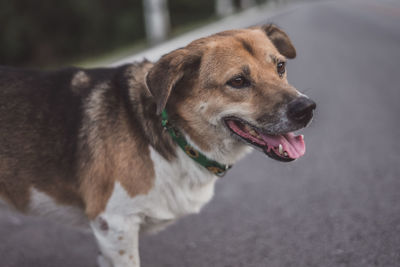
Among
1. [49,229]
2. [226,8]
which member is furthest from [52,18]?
[49,229]

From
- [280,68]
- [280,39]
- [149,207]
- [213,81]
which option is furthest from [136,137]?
[280,39]

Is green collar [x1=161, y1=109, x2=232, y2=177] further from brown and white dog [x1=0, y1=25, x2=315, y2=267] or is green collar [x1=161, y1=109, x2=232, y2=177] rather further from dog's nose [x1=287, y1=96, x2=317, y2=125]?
dog's nose [x1=287, y1=96, x2=317, y2=125]

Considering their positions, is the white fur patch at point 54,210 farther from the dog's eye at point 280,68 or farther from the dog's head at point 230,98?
the dog's eye at point 280,68

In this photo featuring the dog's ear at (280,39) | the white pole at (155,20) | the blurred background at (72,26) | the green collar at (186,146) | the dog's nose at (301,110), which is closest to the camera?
the dog's nose at (301,110)

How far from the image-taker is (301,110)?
263 centimetres

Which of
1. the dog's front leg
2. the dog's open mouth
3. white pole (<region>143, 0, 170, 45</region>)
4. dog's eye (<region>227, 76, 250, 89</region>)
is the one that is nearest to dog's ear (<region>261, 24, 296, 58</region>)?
dog's eye (<region>227, 76, 250, 89</region>)

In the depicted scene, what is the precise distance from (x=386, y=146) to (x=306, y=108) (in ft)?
8.62

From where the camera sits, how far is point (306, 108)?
8.64 ft

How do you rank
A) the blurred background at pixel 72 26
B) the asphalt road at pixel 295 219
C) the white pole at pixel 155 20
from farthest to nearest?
the blurred background at pixel 72 26, the white pole at pixel 155 20, the asphalt road at pixel 295 219

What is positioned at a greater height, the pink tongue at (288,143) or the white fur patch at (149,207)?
the pink tongue at (288,143)

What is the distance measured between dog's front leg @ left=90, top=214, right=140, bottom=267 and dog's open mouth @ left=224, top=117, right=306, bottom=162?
36.2 inches

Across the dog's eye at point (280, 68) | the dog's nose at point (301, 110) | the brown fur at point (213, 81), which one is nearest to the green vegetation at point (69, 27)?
the dog's eye at point (280, 68)

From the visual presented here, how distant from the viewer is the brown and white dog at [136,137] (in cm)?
279

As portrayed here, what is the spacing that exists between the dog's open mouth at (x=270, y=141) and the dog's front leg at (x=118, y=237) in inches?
36.2
